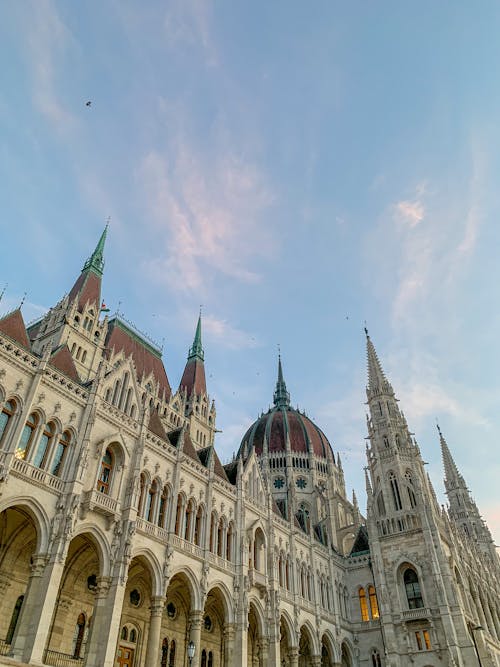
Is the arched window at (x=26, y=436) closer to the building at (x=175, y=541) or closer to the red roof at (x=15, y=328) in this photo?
the building at (x=175, y=541)

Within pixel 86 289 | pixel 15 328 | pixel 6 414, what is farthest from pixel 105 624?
pixel 86 289

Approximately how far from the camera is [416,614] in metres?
42.5

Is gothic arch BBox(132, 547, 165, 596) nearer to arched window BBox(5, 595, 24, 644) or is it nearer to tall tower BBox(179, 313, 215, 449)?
arched window BBox(5, 595, 24, 644)

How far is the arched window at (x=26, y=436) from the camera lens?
75.2 ft

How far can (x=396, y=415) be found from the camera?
57.9 meters

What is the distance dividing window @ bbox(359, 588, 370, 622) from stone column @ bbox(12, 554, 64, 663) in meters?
34.4

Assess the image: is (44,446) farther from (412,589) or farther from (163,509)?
(412,589)

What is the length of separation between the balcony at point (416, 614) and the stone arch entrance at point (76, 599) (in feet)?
93.4

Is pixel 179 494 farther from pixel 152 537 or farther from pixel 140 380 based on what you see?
pixel 140 380

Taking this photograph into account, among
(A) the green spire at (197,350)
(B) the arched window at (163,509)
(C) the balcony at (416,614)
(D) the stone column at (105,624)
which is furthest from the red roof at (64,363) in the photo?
(C) the balcony at (416,614)

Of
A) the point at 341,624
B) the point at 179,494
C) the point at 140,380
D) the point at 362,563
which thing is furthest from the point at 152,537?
the point at 362,563

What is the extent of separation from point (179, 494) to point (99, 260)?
77.3ft

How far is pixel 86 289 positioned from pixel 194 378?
684 inches

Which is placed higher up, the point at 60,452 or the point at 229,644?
the point at 60,452
